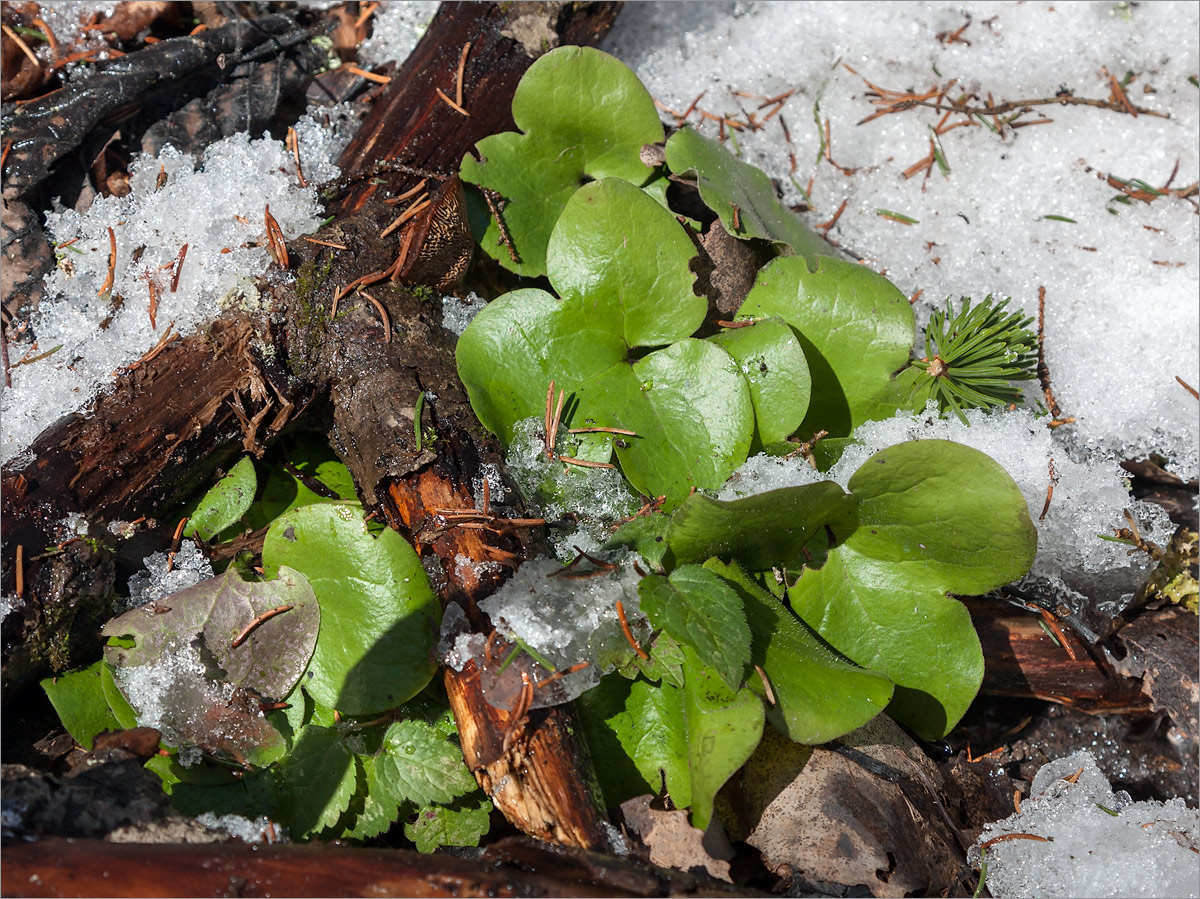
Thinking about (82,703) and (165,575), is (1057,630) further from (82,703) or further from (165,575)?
(82,703)

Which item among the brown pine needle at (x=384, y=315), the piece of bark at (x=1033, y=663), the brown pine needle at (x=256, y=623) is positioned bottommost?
the piece of bark at (x=1033, y=663)

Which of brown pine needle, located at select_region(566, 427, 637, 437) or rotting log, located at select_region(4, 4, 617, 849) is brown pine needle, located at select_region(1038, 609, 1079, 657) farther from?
rotting log, located at select_region(4, 4, 617, 849)

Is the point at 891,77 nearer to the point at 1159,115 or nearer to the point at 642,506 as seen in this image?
the point at 1159,115

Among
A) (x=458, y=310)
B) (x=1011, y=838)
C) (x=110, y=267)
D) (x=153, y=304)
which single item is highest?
(x=110, y=267)

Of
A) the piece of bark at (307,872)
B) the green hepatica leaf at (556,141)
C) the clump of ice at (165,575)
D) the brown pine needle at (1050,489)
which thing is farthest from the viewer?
the green hepatica leaf at (556,141)

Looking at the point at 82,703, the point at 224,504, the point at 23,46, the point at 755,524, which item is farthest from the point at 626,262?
the point at 23,46

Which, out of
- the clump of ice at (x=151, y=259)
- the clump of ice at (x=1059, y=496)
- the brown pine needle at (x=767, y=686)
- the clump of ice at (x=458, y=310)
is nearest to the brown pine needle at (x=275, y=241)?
the clump of ice at (x=151, y=259)

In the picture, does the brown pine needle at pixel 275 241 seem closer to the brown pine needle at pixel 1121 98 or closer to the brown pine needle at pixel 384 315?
the brown pine needle at pixel 384 315

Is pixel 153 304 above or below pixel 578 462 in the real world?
above

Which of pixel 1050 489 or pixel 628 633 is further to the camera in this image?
pixel 1050 489
